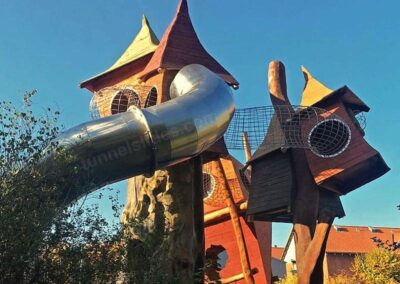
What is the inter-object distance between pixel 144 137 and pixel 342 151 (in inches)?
258

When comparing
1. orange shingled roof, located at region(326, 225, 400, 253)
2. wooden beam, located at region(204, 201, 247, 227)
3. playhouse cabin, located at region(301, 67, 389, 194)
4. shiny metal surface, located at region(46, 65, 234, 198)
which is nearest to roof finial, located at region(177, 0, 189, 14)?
playhouse cabin, located at region(301, 67, 389, 194)

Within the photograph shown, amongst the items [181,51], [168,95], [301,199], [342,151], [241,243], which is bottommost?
[241,243]

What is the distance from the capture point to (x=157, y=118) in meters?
5.64

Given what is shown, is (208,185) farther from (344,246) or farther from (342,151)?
(344,246)

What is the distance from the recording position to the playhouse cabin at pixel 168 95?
9.09 metres

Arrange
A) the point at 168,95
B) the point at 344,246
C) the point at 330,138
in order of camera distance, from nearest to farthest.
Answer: the point at 168,95, the point at 330,138, the point at 344,246

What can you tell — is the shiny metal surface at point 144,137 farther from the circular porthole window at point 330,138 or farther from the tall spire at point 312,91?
the tall spire at point 312,91

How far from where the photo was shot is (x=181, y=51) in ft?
30.5

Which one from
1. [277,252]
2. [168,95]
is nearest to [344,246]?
[277,252]

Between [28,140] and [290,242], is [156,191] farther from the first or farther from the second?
[290,242]

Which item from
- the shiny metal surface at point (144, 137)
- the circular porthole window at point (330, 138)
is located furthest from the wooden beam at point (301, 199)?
the shiny metal surface at point (144, 137)

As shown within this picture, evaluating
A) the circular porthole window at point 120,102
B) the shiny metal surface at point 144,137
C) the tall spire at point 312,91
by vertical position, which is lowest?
the shiny metal surface at point 144,137

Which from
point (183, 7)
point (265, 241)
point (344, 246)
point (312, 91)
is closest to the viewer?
point (183, 7)

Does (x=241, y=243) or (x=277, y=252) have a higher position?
(x=277, y=252)
